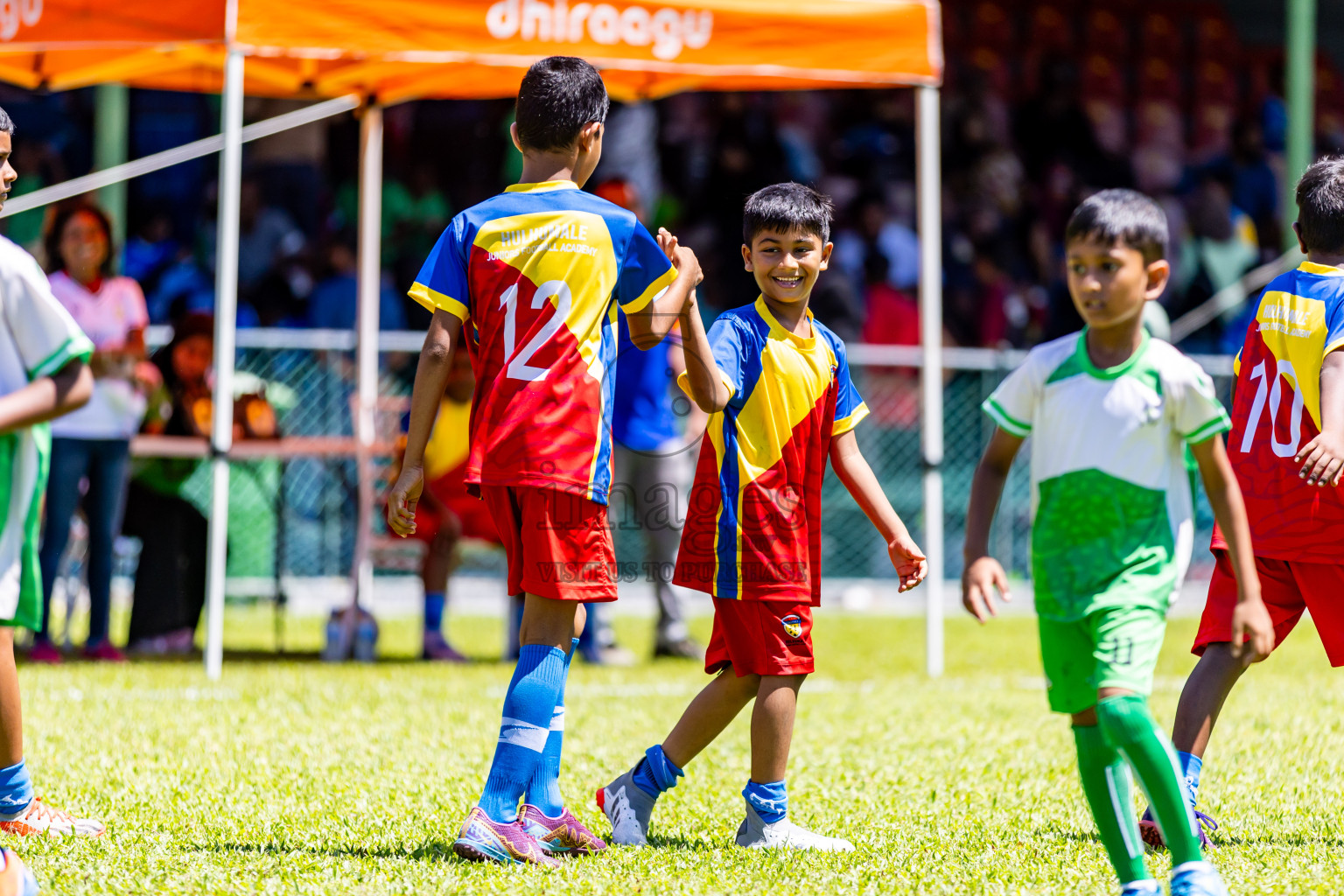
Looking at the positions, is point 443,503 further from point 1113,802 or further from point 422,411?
point 1113,802

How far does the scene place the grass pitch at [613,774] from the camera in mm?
3715

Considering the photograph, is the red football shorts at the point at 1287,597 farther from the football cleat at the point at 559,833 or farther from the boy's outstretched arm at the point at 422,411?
the boy's outstretched arm at the point at 422,411

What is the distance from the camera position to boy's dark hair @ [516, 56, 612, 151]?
3.96 m

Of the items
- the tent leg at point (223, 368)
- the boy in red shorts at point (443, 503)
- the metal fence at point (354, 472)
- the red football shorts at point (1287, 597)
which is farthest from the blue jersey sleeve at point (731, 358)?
the metal fence at point (354, 472)

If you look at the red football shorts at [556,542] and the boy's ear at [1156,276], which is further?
the red football shorts at [556,542]

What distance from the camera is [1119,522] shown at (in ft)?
10.8

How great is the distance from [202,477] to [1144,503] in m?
8.26

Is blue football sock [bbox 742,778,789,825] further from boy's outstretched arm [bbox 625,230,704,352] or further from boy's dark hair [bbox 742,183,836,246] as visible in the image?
boy's dark hair [bbox 742,183,836,246]

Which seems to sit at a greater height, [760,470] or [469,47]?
[469,47]

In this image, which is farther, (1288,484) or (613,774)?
(613,774)

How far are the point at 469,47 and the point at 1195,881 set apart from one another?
17.4 feet

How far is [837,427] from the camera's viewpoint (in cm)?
427

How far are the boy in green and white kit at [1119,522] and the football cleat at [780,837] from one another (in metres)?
0.88

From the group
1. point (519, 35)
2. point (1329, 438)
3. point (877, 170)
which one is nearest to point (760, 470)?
point (1329, 438)
